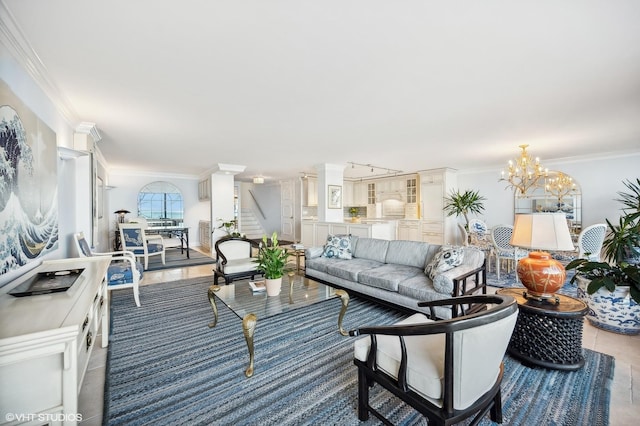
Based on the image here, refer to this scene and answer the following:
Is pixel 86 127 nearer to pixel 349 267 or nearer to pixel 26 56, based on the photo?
pixel 26 56

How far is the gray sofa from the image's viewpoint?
8.96 feet

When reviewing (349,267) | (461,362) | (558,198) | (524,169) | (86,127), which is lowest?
(349,267)

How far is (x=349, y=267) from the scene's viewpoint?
12.2ft

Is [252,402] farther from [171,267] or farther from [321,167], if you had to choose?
[321,167]

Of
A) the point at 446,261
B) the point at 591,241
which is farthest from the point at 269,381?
the point at 591,241

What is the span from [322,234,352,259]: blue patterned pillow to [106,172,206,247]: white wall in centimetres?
615

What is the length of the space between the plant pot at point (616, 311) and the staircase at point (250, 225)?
30.7 feet

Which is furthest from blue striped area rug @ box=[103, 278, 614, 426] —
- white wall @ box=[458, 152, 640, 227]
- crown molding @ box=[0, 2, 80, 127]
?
white wall @ box=[458, 152, 640, 227]

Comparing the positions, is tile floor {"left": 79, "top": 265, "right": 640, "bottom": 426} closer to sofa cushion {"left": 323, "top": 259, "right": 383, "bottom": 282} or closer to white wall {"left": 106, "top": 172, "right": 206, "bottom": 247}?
sofa cushion {"left": 323, "top": 259, "right": 383, "bottom": 282}

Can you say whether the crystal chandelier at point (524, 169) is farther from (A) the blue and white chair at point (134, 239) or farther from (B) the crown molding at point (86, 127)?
(A) the blue and white chair at point (134, 239)

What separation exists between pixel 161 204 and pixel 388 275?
7.89 m

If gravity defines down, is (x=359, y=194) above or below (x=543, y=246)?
above

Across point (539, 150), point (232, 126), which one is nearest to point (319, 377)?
point (232, 126)

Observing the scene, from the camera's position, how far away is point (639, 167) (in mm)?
5180
